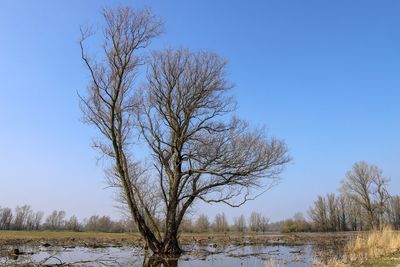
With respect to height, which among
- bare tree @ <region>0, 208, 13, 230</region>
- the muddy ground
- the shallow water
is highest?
bare tree @ <region>0, 208, 13, 230</region>

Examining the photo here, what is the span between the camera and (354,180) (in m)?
72.4

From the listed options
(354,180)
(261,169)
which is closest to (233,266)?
(261,169)

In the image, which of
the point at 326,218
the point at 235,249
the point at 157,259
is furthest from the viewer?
the point at 326,218

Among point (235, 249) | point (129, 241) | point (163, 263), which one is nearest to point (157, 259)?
point (163, 263)

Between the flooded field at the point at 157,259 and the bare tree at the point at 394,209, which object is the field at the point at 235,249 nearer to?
the flooded field at the point at 157,259

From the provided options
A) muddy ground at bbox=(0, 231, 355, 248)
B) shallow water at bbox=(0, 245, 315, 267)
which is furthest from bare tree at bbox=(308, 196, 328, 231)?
shallow water at bbox=(0, 245, 315, 267)

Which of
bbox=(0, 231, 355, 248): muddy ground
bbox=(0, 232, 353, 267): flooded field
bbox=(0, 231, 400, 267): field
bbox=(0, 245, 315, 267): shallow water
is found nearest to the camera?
bbox=(0, 245, 315, 267): shallow water

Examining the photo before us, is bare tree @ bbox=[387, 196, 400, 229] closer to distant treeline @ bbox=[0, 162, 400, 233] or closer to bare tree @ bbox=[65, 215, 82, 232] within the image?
distant treeline @ bbox=[0, 162, 400, 233]

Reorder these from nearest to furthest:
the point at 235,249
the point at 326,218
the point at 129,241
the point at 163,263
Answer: the point at 163,263
the point at 235,249
the point at 129,241
the point at 326,218

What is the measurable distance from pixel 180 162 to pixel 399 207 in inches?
3225

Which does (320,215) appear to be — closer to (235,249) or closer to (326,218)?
(326,218)

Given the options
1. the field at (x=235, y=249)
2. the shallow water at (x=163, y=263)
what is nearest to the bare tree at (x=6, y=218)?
the field at (x=235, y=249)

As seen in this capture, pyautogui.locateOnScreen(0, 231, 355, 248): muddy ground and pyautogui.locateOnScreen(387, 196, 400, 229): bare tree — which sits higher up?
pyautogui.locateOnScreen(387, 196, 400, 229): bare tree

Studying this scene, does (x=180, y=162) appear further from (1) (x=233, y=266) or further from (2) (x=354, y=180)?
(2) (x=354, y=180)
